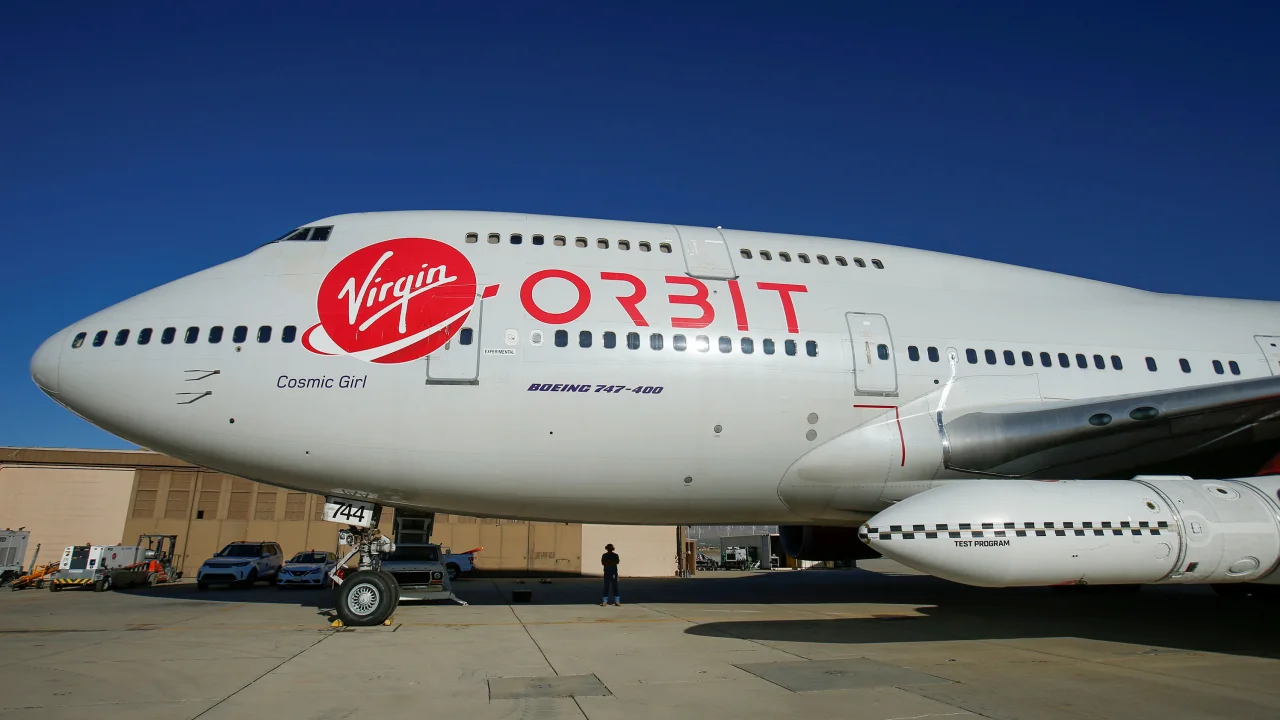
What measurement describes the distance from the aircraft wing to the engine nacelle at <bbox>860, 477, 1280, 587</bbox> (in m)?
1.96

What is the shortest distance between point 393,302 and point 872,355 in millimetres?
6547

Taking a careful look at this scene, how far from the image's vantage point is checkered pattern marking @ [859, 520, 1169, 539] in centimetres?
716

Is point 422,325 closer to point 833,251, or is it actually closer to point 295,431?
point 295,431

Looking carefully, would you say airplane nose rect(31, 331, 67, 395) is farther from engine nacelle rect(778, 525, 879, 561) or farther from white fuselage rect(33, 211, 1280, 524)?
engine nacelle rect(778, 525, 879, 561)

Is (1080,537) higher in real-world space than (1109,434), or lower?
lower

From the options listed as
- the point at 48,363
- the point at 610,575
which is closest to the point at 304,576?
the point at 610,575

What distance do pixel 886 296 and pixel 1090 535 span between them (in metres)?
4.62

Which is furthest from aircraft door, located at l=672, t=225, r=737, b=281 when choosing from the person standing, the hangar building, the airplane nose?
the hangar building

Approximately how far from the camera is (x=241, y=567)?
19750 mm

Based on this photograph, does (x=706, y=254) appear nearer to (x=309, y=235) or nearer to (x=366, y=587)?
(x=309, y=235)

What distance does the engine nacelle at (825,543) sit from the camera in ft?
45.3

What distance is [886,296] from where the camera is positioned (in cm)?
1090

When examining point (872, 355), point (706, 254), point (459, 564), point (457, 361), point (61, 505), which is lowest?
point (459, 564)

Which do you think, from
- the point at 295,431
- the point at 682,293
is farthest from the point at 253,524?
the point at 682,293
